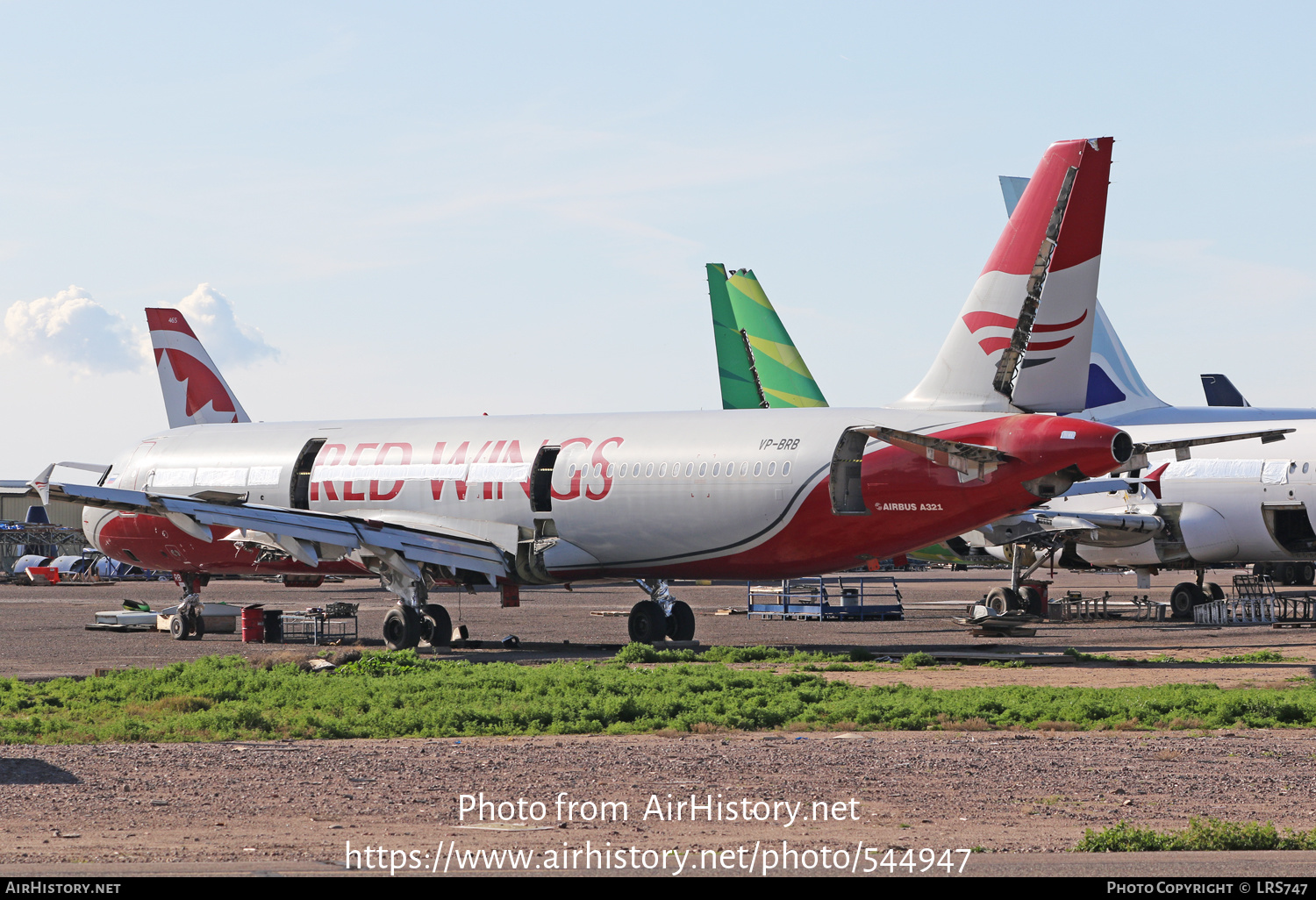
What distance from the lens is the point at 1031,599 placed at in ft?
137

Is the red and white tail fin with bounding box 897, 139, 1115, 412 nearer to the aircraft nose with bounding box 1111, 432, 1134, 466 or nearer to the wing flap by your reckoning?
the aircraft nose with bounding box 1111, 432, 1134, 466

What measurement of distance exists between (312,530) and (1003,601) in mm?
20145

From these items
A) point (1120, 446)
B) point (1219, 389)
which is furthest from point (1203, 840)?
point (1219, 389)

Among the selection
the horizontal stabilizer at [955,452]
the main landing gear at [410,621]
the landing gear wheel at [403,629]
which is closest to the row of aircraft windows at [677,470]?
the horizontal stabilizer at [955,452]

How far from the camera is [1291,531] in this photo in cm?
3897

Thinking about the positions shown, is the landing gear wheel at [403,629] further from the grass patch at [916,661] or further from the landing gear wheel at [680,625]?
the grass patch at [916,661]

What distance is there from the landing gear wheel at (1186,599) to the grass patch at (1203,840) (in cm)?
3242

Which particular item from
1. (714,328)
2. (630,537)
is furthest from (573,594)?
(630,537)

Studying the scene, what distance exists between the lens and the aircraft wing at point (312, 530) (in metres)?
28.8

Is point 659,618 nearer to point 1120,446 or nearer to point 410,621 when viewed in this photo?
point 410,621

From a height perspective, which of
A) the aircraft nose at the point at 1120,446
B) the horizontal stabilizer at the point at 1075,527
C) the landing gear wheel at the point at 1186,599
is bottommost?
the landing gear wheel at the point at 1186,599

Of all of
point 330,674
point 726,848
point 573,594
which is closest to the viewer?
point 726,848

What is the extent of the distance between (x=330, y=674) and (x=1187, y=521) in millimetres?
26421
